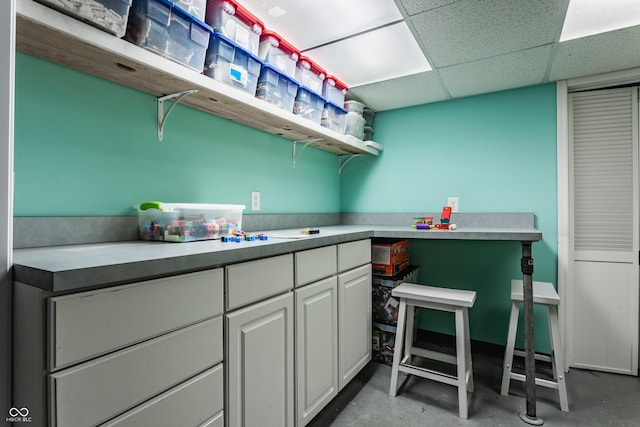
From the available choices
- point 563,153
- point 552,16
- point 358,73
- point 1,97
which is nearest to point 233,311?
point 1,97

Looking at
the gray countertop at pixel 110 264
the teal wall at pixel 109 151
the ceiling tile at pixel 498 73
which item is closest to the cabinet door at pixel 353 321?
the gray countertop at pixel 110 264

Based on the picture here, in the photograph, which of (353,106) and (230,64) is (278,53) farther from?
(353,106)

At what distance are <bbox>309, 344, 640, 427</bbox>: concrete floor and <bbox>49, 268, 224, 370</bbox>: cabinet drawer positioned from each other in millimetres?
1070

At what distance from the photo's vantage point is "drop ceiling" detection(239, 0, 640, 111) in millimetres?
1504

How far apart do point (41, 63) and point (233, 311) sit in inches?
42.5

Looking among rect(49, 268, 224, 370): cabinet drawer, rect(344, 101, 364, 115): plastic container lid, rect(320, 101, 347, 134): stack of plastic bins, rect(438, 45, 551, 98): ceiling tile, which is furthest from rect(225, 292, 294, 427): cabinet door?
rect(438, 45, 551, 98): ceiling tile

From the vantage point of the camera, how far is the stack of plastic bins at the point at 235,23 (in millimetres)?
1409

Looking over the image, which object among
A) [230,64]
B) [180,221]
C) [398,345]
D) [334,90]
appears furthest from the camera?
[334,90]

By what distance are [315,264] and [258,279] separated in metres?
0.39

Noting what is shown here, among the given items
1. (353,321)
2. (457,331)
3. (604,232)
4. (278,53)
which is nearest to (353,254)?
(353,321)

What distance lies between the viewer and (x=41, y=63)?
110 cm

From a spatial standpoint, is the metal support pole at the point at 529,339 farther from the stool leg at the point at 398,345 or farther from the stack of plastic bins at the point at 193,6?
the stack of plastic bins at the point at 193,6

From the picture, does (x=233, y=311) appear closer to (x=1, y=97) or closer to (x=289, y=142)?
(x=1, y=97)

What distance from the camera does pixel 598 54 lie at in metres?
1.87
